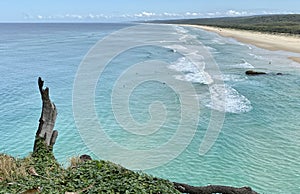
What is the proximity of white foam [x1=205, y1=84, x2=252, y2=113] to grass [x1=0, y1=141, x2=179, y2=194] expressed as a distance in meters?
15.9

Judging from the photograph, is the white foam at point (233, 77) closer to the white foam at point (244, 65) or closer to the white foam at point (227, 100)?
the white foam at point (227, 100)

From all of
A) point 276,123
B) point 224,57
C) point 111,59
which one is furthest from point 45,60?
point 276,123

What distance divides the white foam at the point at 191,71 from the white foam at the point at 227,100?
3.67 metres

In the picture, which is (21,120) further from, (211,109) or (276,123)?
(276,123)

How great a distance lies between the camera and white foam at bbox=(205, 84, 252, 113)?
2488 centimetres

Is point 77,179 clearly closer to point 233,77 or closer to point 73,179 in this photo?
point 73,179

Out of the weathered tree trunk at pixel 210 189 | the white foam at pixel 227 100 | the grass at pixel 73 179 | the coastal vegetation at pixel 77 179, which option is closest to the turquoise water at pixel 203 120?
the white foam at pixel 227 100

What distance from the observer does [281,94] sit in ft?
96.3

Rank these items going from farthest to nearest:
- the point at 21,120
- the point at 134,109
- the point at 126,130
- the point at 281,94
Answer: the point at 281,94 → the point at 134,109 → the point at 21,120 → the point at 126,130

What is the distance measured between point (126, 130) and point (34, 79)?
2314cm

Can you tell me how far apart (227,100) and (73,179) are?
2013 centimetres

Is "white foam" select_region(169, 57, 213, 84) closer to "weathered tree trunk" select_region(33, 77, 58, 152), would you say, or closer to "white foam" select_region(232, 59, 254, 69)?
"white foam" select_region(232, 59, 254, 69)

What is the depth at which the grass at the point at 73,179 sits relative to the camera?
348 inches

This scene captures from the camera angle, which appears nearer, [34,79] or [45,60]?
[34,79]
